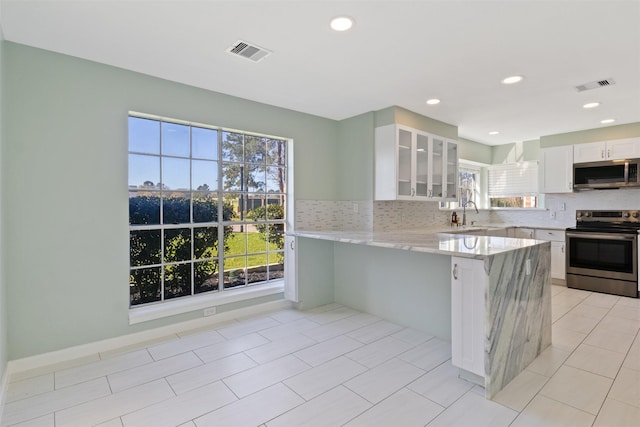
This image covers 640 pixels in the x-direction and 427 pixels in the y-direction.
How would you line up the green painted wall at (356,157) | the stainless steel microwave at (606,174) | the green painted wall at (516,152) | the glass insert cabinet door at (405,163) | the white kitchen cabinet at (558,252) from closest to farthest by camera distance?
1. the glass insert cabinet door at (405,163)
2. the green painted wall at (356,157)
3. the stainless steel microwave at (606,174)
4. the white kitchen cabinet at (558,252)
5. the green painted wall at (516,152)

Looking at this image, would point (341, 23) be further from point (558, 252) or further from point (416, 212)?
point (558, 252)

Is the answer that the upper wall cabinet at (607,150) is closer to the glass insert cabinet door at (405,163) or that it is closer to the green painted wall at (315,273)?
the glass insert cabinet door at (405,163)

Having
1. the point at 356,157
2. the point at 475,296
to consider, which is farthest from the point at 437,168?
the point at 475,296

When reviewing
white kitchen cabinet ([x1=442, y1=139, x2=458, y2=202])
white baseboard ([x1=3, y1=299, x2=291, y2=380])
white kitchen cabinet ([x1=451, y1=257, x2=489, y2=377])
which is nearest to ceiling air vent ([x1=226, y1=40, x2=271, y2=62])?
A: white kitchen cabinet ([x1=451, y1=257, x2=489, y2=377])

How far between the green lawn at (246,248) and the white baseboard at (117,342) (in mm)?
503

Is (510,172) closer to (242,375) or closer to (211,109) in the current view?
(211,109)

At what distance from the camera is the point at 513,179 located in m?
5.91

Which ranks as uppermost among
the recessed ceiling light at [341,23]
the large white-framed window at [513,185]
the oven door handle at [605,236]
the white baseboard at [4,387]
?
the recessed ceiling light at [341,23]

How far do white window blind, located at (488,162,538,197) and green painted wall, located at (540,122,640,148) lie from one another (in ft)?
1.72

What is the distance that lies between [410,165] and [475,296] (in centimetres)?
224

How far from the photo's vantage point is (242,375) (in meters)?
2.33

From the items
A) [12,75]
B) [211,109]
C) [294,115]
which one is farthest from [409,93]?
[12,75]

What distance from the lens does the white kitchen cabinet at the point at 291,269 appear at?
3744mm

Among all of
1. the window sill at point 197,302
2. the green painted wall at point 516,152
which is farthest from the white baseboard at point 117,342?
the green painted wall at point 516,152
